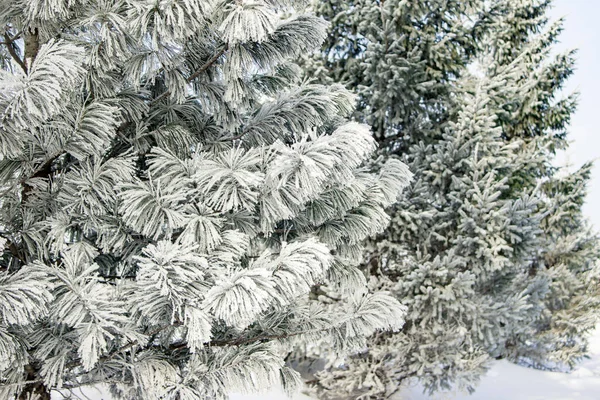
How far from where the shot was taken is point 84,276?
2520mm

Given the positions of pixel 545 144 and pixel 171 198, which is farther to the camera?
pixel 545 144

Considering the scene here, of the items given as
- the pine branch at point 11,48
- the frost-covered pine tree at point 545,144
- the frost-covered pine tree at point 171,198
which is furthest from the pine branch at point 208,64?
the frost-covered pine tree at point 545,144

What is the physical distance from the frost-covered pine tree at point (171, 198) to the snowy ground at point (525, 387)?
3844 mm

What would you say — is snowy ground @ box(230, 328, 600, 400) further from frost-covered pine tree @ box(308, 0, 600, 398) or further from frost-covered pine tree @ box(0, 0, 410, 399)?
frost-covered pine tree @ box(0, 0, 410, 399)

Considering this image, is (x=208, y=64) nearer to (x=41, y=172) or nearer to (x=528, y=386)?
(x=41, y=172)

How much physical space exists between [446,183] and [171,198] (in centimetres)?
430

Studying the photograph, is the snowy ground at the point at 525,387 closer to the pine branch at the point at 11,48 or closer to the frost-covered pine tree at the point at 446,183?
the frost-covered pine tree at the point at 446,183

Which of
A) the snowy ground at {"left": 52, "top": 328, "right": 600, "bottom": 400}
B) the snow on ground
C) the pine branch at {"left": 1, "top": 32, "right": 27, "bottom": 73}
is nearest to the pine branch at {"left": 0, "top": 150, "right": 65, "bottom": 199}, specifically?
the pine branch at {"left": 1, "top": 32, "right": 27, "bottom": 73}

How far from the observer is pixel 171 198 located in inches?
104

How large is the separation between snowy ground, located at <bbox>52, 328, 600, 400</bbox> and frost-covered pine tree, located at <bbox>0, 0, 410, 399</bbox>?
3.84m

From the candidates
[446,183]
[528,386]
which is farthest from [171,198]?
[528,386]

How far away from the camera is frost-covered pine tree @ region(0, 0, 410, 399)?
2377 mm

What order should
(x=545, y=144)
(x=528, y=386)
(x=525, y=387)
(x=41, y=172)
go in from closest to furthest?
(x=41, y=172), (x=545, y=144), (x=525, y=387), (x=528, y=386)

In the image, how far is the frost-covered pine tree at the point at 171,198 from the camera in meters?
2.38
